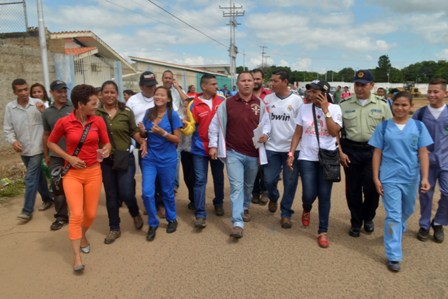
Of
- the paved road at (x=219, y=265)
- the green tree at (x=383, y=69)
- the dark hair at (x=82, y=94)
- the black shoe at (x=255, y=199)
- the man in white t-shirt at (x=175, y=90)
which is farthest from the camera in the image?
the green tree at (x=383, y=69)

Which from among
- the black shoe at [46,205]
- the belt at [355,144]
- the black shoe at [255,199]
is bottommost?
the black shoe at [255,199]

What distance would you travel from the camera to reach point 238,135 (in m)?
4.20

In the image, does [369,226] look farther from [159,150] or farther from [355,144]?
[159,150]

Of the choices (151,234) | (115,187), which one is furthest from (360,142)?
(115,187)

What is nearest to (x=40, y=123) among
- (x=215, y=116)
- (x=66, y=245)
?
(x=66, y=245)

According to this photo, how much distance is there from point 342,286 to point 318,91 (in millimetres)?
2036

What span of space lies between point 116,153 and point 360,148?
9.57 ft

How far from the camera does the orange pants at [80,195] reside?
338 centimetres

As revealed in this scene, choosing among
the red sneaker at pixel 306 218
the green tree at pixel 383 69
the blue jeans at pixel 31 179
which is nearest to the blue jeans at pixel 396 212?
the red sneaker at pixel 306 218

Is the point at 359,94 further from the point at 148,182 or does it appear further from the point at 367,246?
the point at 148,182

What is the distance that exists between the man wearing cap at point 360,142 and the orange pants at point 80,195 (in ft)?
9.28

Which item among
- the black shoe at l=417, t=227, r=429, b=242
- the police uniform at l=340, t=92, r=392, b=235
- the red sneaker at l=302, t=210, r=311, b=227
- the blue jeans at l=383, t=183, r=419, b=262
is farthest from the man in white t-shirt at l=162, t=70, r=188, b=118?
the black shoe at l=417, t=227, r=429, b=242

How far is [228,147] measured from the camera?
425 cm

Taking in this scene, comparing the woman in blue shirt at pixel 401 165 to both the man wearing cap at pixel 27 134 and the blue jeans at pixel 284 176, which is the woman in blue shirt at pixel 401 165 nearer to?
the blue jeans at pixel 284 176
